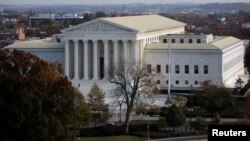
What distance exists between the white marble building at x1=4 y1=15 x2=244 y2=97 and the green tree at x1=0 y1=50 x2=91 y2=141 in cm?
3527

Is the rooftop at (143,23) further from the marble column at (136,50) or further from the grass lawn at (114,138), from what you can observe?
the grass lawn at (114,138)

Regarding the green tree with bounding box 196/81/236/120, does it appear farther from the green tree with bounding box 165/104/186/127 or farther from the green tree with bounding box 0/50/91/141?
the green tree with bounding box 0/50/91/141

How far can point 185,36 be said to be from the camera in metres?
96.3

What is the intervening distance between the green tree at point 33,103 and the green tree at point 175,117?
1144 cm

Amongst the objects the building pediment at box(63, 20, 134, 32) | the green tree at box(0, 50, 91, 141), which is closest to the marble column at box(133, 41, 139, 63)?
the building pediment at box(63, 20, 134, 32)

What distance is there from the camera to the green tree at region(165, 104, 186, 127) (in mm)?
58812

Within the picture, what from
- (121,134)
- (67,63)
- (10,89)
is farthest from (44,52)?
(10,89)

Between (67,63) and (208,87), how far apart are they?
25.9m

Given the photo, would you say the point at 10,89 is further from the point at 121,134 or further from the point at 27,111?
the point at 121,134

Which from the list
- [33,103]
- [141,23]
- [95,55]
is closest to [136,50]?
[95,55]

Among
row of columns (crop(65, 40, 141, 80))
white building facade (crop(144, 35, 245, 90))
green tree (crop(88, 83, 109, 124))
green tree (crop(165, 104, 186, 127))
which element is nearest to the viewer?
green tree (crop(165, 104, 186, 127))

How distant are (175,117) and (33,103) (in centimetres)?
1591

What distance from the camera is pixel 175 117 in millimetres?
58812

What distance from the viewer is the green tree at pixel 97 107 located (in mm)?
61031
